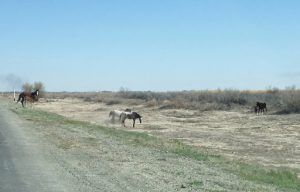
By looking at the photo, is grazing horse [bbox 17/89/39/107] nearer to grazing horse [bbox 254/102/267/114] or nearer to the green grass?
grazing horse [bbox 254/102/267/114]

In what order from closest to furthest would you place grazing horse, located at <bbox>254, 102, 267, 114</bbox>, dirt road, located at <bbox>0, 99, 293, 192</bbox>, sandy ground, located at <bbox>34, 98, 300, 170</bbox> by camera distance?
dirt road, located at <bbox>0, 99, 293, 192</bbox> < sandy ground, located at <bbox>34, 98, 300, 170</bbox> < grazing horse, located at <bbox>254, 102, 267, 114</bbox>

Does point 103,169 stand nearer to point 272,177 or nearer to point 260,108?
point 272,177

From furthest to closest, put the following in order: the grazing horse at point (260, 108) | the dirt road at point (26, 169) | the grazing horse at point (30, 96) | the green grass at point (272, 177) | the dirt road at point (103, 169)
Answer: the grazing horse at point (30, 96)
the grazing horse at point (260, 108)
the green grass at point (272, 177)
the dirt road at point (103, 169)
the dirt road at point (26, 169)

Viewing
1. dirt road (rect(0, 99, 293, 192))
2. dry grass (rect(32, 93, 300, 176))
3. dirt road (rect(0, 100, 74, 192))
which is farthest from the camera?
dry grass (rect(32, 93, 300, 176))

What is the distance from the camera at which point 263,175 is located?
18328 millimetres

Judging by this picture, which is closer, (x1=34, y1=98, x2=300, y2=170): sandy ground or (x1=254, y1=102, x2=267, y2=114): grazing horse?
(x1=34, y1=98, x2=300, y2=170): sandy ground

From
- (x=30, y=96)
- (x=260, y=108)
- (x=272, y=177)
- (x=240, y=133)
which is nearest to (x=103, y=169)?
(x=272, y=177)

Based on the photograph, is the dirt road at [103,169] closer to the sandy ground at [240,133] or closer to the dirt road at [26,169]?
the dirt road at [26,169]

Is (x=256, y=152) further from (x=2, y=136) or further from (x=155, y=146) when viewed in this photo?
(x=2, y=136)

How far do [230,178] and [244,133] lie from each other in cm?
2337

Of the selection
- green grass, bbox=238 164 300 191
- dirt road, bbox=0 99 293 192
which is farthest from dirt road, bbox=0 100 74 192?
green grass, bbox=238 164 300 191

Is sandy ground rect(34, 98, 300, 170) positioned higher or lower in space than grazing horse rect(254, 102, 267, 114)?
lower

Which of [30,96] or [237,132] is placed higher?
[30,96]

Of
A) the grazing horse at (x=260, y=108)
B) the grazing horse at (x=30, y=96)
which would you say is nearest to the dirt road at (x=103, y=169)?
the grazing horse at (x=260, y=108)
